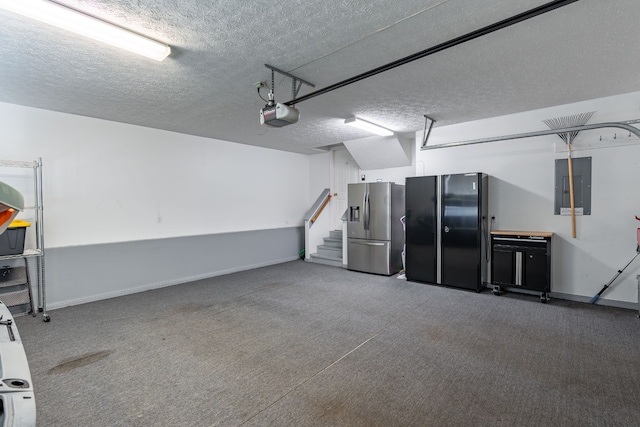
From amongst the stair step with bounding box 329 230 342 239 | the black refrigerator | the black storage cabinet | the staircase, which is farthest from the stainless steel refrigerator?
the black storage cabinet

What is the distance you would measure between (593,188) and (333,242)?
5.09m

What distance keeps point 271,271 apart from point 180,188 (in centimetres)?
251

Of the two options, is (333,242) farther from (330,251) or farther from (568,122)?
(568,122)

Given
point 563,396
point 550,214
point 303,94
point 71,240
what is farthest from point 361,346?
point 71,240

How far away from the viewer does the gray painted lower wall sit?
4.52 meters

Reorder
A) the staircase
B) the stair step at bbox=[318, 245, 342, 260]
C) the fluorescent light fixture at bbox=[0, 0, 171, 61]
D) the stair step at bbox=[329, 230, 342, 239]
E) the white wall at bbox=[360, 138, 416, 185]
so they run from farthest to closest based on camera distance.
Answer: the stair step at bbox=[329, 230, 342, 239], the stair step at bbox=[318, 245, 342, 260], the staircase, the white wall at bbox=[360, 138, 416, 185], the fluorescent light fixture at bbox=[0, 0, 171, 61]

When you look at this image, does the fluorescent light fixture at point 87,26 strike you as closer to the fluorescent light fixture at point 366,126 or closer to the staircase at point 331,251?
the fluorescent light fixture at point 366,126

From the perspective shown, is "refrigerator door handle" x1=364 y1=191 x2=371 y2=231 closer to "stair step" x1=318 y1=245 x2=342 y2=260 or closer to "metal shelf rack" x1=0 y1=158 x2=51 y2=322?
"stair step" x1=318 y1=245 x2=342 y2=260

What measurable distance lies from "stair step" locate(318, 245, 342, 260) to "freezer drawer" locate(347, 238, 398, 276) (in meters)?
0.68

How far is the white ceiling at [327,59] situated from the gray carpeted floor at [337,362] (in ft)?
9.34

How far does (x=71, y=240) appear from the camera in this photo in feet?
15.3

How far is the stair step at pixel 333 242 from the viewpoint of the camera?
7730 millimetres

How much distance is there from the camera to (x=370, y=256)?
6.39m

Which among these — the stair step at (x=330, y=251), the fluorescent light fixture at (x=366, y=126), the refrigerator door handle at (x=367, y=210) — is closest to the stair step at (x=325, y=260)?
the stair step at (x=330, y=251)
